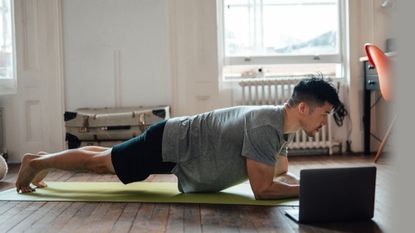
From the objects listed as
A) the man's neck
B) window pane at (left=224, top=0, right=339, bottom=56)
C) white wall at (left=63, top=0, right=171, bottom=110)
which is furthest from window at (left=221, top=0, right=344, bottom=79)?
the man's neck

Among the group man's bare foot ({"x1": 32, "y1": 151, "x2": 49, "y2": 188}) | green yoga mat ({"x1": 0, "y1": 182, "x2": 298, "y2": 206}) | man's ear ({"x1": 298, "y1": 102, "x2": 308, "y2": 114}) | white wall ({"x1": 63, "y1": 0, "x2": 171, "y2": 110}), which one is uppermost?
white wall ({"x1": 63, "y1": 0, "x2": 171, "y2": 110})

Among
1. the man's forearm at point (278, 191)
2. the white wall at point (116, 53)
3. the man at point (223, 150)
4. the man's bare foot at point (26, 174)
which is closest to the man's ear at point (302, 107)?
the man at point (223, 150)

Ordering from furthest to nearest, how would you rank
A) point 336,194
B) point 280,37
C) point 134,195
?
point 280,37, point 134,195, point 336,194

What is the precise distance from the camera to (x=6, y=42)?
3756mm

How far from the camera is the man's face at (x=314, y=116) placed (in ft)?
6.49

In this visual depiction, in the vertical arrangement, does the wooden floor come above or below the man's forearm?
below

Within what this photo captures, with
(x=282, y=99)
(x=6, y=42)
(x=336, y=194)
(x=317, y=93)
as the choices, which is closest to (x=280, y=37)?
(x=282, y=99)

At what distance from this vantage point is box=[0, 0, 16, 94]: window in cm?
374

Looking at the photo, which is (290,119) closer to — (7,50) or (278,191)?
(278,191)

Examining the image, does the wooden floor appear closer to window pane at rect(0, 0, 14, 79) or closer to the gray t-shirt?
the gray t-shirt

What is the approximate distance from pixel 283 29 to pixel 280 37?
7 centimetres

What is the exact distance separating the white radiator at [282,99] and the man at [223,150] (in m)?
1.72

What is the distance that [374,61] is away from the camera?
308 cm

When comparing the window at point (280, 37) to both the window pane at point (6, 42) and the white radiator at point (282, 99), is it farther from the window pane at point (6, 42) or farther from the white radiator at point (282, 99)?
the window pane at point (6, 42)
